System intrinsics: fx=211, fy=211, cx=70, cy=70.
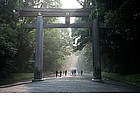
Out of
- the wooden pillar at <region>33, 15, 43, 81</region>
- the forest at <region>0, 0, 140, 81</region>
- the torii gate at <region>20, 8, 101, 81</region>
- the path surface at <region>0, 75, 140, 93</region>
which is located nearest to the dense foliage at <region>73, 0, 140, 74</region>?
the forest at <region>0, 0, 140, 81</region>

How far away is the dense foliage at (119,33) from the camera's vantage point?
7.91m

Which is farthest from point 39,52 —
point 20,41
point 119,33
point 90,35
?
point 119,33

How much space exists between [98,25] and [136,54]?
315cm

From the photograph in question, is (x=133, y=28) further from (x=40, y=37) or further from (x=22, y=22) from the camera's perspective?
(x=22, y=22)

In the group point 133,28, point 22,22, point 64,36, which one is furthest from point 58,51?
point 133,28

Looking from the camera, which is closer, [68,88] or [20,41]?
[68,88]

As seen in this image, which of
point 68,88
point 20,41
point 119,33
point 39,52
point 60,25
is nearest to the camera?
point 68,88

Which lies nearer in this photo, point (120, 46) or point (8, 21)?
point (8, 21)

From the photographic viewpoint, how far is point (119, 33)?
12602 mm

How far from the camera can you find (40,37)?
1383 centimetres

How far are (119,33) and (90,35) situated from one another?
3.42 metres

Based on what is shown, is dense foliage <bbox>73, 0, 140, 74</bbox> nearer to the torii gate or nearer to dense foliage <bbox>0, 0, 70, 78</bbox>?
the torii gate

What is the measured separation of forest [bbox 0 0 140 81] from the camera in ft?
27.1

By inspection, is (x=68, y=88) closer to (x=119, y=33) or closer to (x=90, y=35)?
(x=119, y=33)
